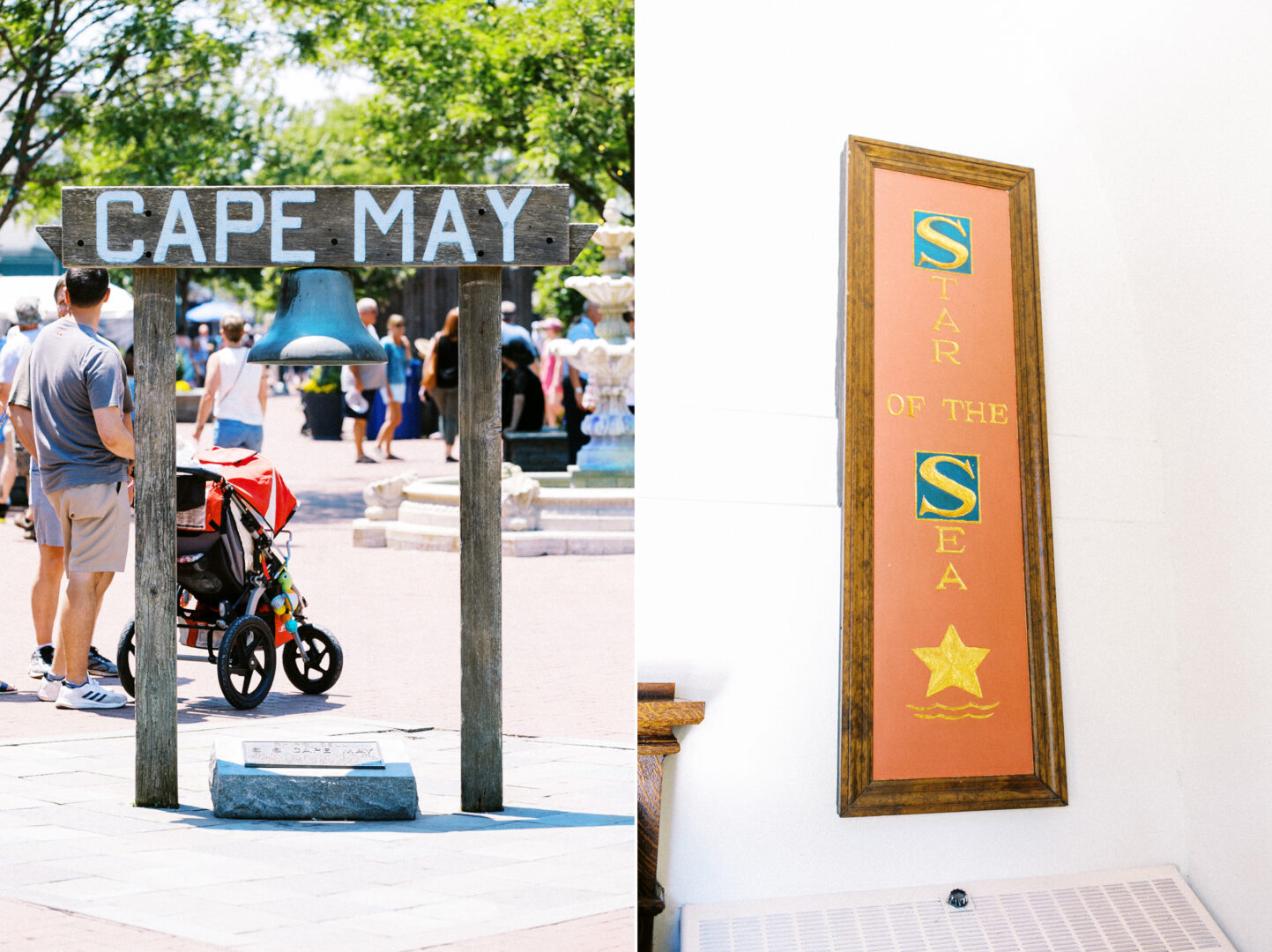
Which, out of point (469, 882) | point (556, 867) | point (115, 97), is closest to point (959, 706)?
point (556, 867)

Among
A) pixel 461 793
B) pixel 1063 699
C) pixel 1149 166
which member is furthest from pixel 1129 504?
pixel 461 793

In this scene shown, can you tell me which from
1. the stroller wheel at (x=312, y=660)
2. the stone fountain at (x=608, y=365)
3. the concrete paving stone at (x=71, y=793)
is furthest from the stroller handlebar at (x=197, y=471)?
the stone fountain at (x=608, y=365)

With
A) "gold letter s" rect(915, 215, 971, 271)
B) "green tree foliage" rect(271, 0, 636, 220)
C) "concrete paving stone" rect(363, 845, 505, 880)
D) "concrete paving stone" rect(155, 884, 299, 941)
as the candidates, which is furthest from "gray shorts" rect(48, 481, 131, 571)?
"green tree foliage" rect(271, 0, 636, 220)

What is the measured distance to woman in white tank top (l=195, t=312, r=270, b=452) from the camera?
8125mm

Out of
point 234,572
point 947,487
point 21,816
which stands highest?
point 947,487

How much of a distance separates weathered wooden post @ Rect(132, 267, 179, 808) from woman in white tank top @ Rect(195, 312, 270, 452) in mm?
3812

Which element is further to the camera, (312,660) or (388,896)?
(312,660)

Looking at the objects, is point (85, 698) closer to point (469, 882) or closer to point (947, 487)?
point (469, 882)

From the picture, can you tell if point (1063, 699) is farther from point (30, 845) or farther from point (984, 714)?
point (30, 845)

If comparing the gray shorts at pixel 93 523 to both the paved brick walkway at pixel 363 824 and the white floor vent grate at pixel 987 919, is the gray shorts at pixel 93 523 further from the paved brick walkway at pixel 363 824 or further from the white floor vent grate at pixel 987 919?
the white floor vent grate at pixel 987 919

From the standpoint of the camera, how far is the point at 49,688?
5.74m

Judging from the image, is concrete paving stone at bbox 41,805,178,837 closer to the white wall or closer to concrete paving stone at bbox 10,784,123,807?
concrete paving stone at bbox 10,784,123,807

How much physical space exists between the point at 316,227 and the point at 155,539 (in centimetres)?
98

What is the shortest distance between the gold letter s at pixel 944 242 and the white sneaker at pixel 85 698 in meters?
3.46
